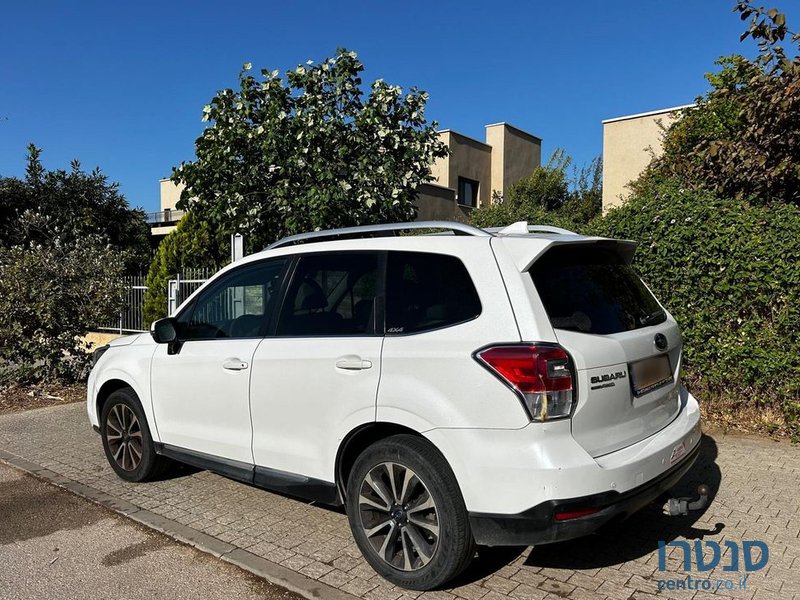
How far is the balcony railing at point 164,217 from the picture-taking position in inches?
955

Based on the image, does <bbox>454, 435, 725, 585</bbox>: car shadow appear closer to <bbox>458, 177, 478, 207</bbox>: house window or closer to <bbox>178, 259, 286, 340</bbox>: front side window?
<bbox>178, 259, 286, 340</bbox>: front side window

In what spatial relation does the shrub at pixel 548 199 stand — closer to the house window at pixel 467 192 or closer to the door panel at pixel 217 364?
the house window at pixel 467 192

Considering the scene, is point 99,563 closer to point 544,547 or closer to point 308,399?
point 308,399

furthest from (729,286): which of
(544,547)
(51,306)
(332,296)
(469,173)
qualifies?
(469,173)

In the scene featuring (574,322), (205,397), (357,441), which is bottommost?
(357,441)

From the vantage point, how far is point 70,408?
8.25m

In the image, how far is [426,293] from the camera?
3.42m

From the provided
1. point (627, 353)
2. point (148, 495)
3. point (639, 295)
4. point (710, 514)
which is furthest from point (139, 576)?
point (710, 514)

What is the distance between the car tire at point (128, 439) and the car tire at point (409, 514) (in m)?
2.17

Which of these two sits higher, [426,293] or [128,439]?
[426,293]

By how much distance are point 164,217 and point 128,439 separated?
21.8 meters

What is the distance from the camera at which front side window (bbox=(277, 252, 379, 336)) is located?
3664 millimetres

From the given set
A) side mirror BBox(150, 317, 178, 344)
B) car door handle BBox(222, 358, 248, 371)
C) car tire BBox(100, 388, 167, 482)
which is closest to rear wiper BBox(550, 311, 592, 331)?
car door handle BBox(222, 358, 248, 371)

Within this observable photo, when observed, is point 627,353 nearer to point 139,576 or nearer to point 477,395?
point 477,395
